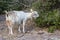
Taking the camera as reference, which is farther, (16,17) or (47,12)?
(47,12)

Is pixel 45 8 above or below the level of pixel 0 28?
above

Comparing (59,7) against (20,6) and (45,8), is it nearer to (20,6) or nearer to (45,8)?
(45,8)

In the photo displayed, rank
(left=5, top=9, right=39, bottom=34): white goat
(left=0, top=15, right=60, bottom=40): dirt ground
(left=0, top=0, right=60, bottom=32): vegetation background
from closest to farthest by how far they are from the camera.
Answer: (left=0, top=15, right=60, bottom=40): dirt ground → (left=5, top=9, right=39, bottom=34): white goat → (left=0, top=0, right=60, bottom=32): vegetation background

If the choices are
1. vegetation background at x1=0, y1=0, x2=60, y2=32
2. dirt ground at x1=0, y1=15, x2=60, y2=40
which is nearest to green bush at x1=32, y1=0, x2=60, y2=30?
vegetation background at x1=0, y1=0, x2=60, y2=32

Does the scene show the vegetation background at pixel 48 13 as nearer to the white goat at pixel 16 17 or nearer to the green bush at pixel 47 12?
the green bush at pixel 47 12

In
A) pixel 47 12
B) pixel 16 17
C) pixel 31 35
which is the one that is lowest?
pixel 31 35

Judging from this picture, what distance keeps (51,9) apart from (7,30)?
2109 mm

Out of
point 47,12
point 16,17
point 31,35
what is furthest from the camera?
point 47,12

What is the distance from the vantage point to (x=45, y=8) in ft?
29.4

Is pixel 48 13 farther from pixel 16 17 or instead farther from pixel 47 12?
pixel 16 17

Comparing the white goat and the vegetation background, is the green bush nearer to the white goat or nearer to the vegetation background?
the vegetation background

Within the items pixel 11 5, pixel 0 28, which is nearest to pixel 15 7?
pixel 11 5

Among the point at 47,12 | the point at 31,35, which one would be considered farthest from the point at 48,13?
the point at 31,35

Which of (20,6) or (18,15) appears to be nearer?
(18,15)
